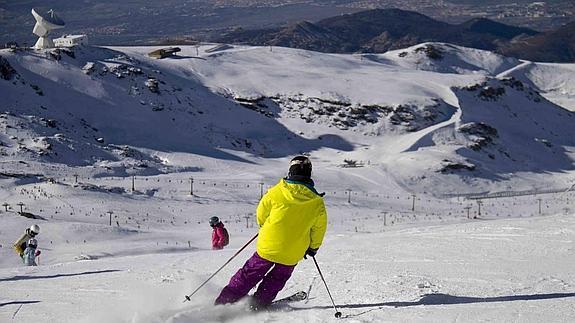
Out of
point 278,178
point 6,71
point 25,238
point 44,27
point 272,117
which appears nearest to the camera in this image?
point 25,238

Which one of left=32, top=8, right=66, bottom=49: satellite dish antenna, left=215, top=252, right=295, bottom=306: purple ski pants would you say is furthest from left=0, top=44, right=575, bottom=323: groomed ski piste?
left=32, top=8, right=66, bottom=49: satellite dish antenna

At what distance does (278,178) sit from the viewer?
40719 millimetres

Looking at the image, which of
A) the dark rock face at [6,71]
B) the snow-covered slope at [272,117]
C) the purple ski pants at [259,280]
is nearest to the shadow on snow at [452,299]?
the purple ski pants at [259,280]

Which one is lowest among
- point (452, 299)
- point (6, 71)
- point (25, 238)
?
point (25, 238)

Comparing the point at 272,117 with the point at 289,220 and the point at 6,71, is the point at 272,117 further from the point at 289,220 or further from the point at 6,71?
the point at 289,220

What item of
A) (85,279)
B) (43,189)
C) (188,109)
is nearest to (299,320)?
(85,279)

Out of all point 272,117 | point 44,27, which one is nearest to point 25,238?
point 272,117

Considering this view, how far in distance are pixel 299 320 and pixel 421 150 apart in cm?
4408

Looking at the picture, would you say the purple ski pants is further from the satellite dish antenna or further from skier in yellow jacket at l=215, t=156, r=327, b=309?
the satellite dish antenna

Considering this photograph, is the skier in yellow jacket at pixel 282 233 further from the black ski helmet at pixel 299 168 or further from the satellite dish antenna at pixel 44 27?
the satellite dish antenna at pixel 44 27

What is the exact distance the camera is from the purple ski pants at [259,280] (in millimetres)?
7207

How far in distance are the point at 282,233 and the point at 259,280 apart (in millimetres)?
573

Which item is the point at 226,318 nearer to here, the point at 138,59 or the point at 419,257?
the point at 419,257

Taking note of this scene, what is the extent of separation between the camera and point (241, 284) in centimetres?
724
